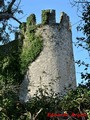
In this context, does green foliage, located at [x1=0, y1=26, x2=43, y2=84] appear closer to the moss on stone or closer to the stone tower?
the stone tower

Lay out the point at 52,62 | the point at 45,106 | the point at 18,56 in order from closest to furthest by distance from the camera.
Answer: the point at 45,106 → the point at 52,62 → the point at 18,56

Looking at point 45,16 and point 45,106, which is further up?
point 45,16

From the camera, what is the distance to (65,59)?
23.9 metres

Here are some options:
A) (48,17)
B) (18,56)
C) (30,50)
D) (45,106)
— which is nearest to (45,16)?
(48,17)

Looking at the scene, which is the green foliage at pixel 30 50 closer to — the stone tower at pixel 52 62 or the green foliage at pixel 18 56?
the green foliage at pixel 18 56

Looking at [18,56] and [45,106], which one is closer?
[45,106]

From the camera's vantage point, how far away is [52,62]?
76.1 ft

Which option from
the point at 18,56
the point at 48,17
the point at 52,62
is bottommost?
the point at 52,62

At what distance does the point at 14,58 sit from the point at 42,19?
3187 millimetres

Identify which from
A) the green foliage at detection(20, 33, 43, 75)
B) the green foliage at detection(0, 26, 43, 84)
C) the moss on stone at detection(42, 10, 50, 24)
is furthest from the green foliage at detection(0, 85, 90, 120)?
the moss on stone at detection(42, 10, 50, 24)

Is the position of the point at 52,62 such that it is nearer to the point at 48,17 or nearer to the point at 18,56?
the point at 18,56

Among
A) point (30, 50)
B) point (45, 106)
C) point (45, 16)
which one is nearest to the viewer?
point (45, 106)

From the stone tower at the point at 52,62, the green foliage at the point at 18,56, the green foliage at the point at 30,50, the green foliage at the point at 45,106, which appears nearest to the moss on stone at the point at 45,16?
the stone tower at the point at 52,62

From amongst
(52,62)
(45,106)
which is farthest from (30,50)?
(45,106)
